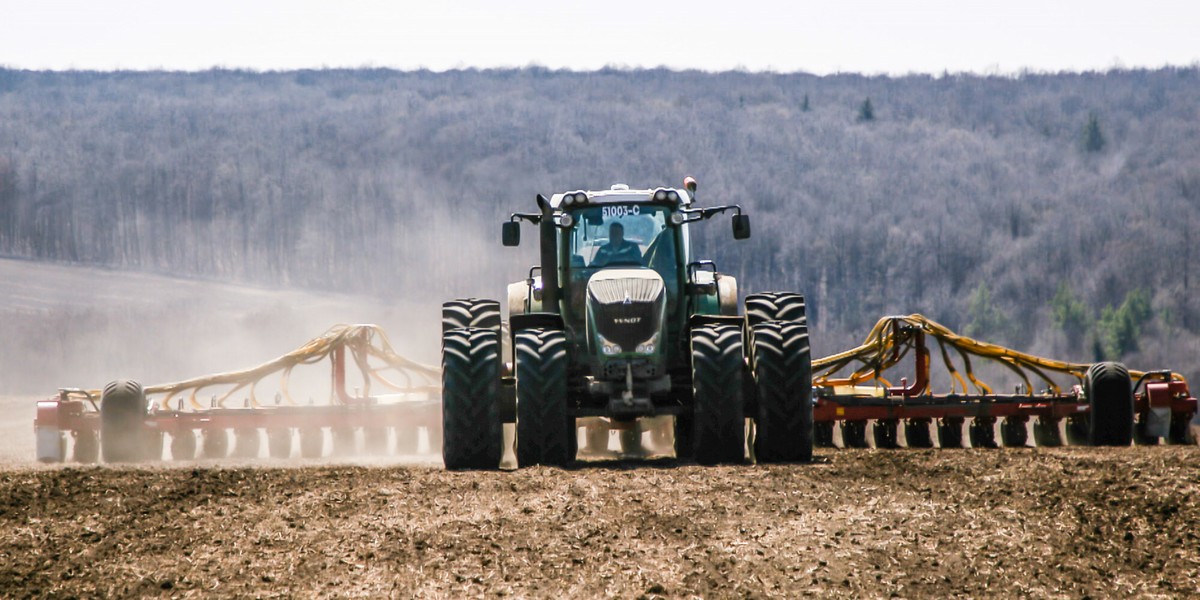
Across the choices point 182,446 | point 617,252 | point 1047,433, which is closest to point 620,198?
point 617,252

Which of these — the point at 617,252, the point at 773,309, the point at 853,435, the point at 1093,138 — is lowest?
the point at 853,435

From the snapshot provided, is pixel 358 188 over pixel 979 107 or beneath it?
beneath

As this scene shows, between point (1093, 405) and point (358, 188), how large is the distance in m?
63.5

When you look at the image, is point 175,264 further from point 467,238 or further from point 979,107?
point 979,107

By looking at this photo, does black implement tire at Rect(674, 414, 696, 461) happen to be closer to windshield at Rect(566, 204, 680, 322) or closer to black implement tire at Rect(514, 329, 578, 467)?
windshield at Rect(566, 204, 680, 322)

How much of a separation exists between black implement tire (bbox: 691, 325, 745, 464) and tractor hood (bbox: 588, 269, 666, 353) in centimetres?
48

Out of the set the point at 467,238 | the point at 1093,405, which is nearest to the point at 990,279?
the point at 467,238

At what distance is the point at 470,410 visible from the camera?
40.0 feet

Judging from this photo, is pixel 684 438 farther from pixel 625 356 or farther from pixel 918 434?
pixel 918 434

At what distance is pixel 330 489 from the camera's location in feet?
34.6

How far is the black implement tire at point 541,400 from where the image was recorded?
12.0 metres

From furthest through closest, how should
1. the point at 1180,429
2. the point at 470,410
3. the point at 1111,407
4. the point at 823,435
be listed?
the point at 823,435 < the point at 1180,429 < the point at 1111,407 < the point at 470,410

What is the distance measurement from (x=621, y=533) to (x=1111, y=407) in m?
9.18

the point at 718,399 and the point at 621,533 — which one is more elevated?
the point at 718,399
